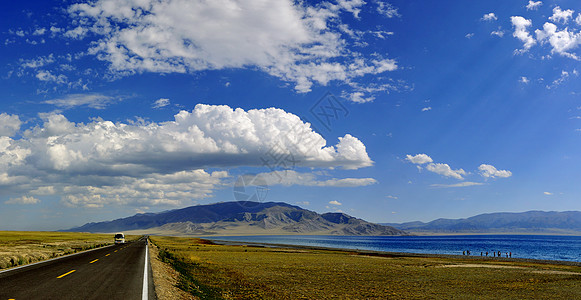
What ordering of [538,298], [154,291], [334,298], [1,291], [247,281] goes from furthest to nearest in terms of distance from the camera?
[247,281] → [538,298] → [334,298] → [154,291] → [1,291]

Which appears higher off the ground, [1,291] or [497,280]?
[1,291]

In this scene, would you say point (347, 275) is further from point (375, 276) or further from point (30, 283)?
point (30, 283)

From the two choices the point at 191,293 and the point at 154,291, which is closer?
the point at 154,291

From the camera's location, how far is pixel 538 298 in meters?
23.5

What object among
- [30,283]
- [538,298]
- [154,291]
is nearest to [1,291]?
[30,283]

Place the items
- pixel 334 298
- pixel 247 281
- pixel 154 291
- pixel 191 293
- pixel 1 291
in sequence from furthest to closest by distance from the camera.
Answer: pixel 247 281
pixel 334 298
pixel 191 293
pixel 154 291
pixel 1 291

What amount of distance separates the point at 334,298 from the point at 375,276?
1274cm

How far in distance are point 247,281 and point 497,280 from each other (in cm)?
2164

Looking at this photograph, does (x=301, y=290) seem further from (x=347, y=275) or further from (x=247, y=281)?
(x=347, y=275)

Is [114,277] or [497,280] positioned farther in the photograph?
[497,280]

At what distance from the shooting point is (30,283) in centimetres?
1608

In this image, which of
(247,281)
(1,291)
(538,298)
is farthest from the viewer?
(247,281)

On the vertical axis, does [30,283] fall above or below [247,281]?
above

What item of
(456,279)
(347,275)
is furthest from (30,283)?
(456,279)
